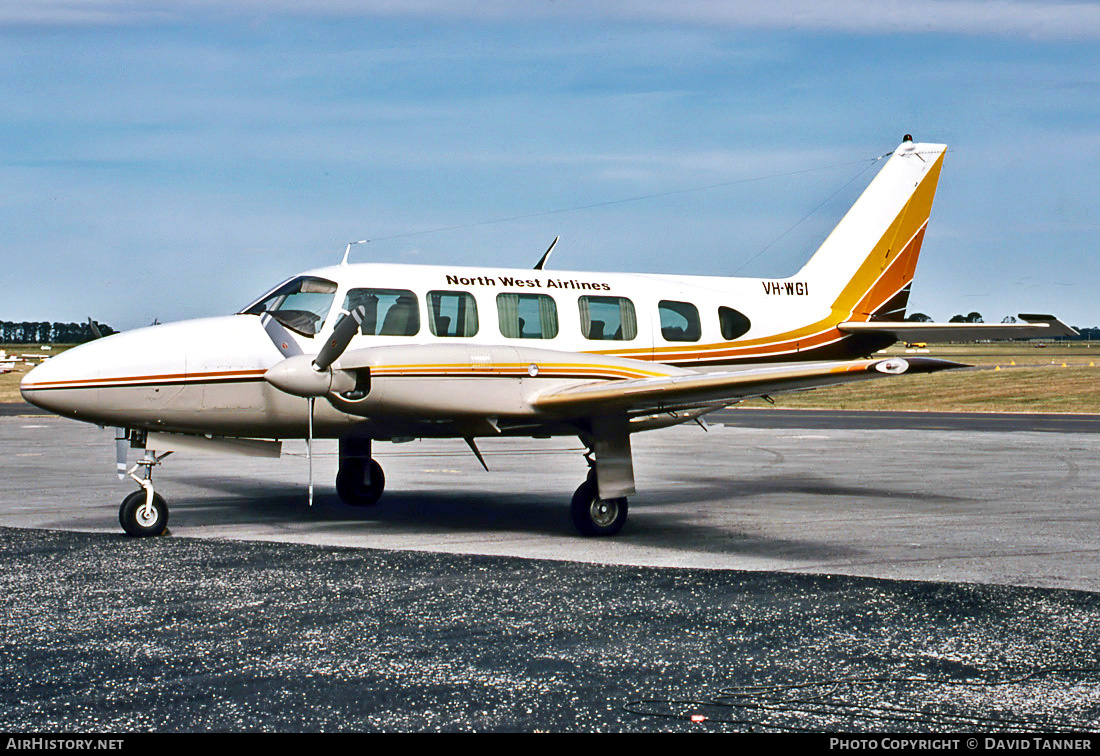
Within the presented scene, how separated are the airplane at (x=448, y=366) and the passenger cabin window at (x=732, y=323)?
2cm

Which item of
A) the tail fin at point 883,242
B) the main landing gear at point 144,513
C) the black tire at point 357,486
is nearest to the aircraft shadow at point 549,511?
the black tire at point 357,486

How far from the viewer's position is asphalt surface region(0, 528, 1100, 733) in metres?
6.12

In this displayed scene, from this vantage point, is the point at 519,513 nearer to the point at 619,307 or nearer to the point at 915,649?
the point at 619,307

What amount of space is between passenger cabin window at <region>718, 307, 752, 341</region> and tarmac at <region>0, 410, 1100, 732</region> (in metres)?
2.47

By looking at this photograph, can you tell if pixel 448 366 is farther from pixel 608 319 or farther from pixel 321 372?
pixel 608 319

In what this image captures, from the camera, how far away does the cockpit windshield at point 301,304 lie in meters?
13.0

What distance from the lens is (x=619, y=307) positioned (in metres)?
14.9

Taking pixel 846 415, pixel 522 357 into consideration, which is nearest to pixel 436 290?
pixel 522 357

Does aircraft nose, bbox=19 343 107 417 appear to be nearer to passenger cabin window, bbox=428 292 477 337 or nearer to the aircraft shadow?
the aircraft shadow

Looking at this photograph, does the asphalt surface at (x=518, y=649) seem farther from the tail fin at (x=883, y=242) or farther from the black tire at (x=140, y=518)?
the tail fin at (x=883, y=242)

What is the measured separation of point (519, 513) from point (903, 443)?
1481 cm

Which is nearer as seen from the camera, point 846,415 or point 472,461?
point 472,461

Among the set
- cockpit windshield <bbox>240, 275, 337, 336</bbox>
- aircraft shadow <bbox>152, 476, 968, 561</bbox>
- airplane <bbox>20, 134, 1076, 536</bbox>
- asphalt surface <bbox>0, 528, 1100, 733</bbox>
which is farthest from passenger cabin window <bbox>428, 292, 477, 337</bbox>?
asphalt surface <bbox>0, 528, 1100, 733</bbox>

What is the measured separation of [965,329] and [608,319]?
502 cm
